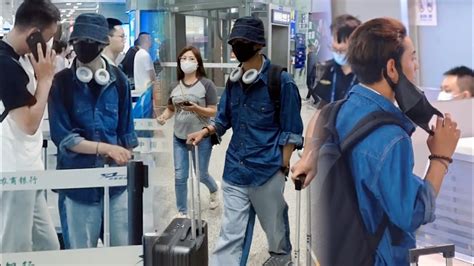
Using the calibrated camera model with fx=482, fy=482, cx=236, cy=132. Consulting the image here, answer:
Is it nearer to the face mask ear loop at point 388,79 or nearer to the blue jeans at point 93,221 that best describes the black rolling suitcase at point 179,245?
the blue jeans at point 93,221

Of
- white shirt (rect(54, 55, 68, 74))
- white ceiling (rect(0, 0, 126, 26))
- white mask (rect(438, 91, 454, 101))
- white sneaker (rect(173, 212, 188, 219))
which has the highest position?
white ceiling (rect(0, 0, 126, 26))

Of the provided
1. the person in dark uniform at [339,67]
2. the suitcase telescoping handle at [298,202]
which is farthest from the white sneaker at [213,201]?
the person in dark uniform at [339,67]

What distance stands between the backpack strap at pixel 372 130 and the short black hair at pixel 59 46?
1049 millimetres

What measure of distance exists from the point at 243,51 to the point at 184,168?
750 millimetres


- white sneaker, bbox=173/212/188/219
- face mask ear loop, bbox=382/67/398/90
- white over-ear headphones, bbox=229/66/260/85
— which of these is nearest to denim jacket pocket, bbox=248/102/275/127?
white over-ear headphones, bbox=229/66/260/85

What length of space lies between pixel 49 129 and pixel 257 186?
3.04 ft

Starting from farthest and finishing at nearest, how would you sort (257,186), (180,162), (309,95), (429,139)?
(180,162) < (257,186) < (309,95) < (429,139)

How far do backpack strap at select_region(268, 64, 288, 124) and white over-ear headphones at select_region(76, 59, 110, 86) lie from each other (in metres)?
0.70

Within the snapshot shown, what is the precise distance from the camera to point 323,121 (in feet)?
5.06

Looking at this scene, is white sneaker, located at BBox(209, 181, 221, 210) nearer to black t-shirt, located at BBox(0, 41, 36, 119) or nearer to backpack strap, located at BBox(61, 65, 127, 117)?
backpack strap, located at BBox(61, 65, 127, 117)

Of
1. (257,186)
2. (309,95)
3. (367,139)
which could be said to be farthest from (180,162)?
(367,139)

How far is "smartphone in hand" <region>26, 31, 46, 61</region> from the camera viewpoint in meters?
1.72

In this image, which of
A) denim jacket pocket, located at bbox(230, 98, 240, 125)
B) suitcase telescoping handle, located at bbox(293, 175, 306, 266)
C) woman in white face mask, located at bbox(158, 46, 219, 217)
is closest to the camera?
suitcase telescoping handle, located at bbox(293, 175, 306, 266)

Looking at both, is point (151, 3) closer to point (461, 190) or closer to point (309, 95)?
point (309, 95)
